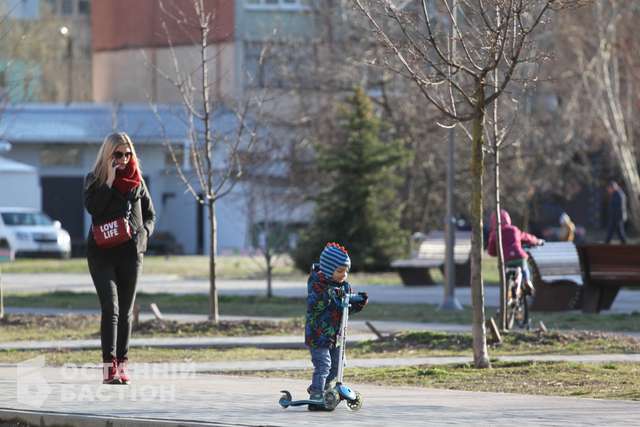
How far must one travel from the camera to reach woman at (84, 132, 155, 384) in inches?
469

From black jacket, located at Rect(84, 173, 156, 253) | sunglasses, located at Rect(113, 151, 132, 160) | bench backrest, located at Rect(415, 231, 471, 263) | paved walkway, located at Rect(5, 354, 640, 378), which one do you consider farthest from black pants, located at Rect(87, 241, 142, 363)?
bench backrest, located at Rect(415, 231, 471, 263)

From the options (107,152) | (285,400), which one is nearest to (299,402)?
(285,400)

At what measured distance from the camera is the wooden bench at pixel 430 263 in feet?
99.0

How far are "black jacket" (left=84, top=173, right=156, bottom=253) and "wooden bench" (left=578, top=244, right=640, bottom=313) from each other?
11.2 m

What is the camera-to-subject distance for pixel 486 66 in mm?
13547

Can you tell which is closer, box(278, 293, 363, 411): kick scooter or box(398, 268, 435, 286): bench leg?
box(278, 293, 363, 411): kick scooter

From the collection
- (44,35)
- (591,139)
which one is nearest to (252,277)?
(591,139)

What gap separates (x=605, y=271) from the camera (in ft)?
72.3

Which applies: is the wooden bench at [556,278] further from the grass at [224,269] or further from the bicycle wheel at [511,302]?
the grass at [224,269]

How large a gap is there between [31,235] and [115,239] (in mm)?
36559

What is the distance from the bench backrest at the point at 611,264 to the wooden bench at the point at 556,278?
195 mm

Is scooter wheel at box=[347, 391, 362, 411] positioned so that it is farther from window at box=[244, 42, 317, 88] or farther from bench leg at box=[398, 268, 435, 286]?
window at box=[244, 42, 317, 88]

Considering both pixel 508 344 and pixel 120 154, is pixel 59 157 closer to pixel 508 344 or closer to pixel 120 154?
pixel 508 344

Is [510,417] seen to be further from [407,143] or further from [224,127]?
[224,127]
